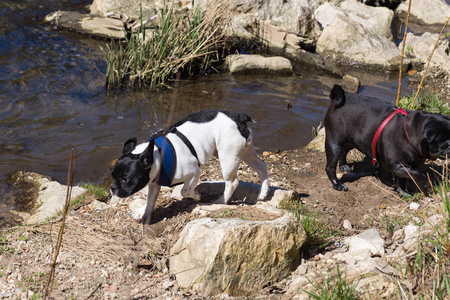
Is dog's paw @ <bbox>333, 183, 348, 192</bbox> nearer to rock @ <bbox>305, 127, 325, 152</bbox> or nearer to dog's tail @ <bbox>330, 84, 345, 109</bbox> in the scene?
dog's tail @ <bbox>330, 84, 345, 109</bbox>

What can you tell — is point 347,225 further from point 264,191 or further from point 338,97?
point 338,97

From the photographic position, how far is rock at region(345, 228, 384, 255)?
12.6ft

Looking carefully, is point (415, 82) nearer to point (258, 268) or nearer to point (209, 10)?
point (209, 10)

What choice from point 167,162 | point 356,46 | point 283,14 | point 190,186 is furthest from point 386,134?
point 283,14

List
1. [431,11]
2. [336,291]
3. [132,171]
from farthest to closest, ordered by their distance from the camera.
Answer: [431,11], [132,171], [336,291]

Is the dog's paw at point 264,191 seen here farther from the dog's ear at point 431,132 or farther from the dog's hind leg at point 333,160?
the dog's ear at point 431,132

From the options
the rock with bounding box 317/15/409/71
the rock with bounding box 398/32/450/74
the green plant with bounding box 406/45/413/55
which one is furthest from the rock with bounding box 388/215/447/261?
the green plant with bounding box 406/45/413/55

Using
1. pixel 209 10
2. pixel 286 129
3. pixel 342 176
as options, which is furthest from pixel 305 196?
pixel 209 10

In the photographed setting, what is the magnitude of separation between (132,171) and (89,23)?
9579 mm

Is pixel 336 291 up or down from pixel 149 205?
up

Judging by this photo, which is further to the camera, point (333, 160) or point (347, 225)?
point (333, 160)

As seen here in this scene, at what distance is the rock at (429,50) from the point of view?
11.0 metres

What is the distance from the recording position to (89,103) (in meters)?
8.93

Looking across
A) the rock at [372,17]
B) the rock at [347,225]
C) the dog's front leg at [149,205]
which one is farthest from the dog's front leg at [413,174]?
the rock at [372,17]
